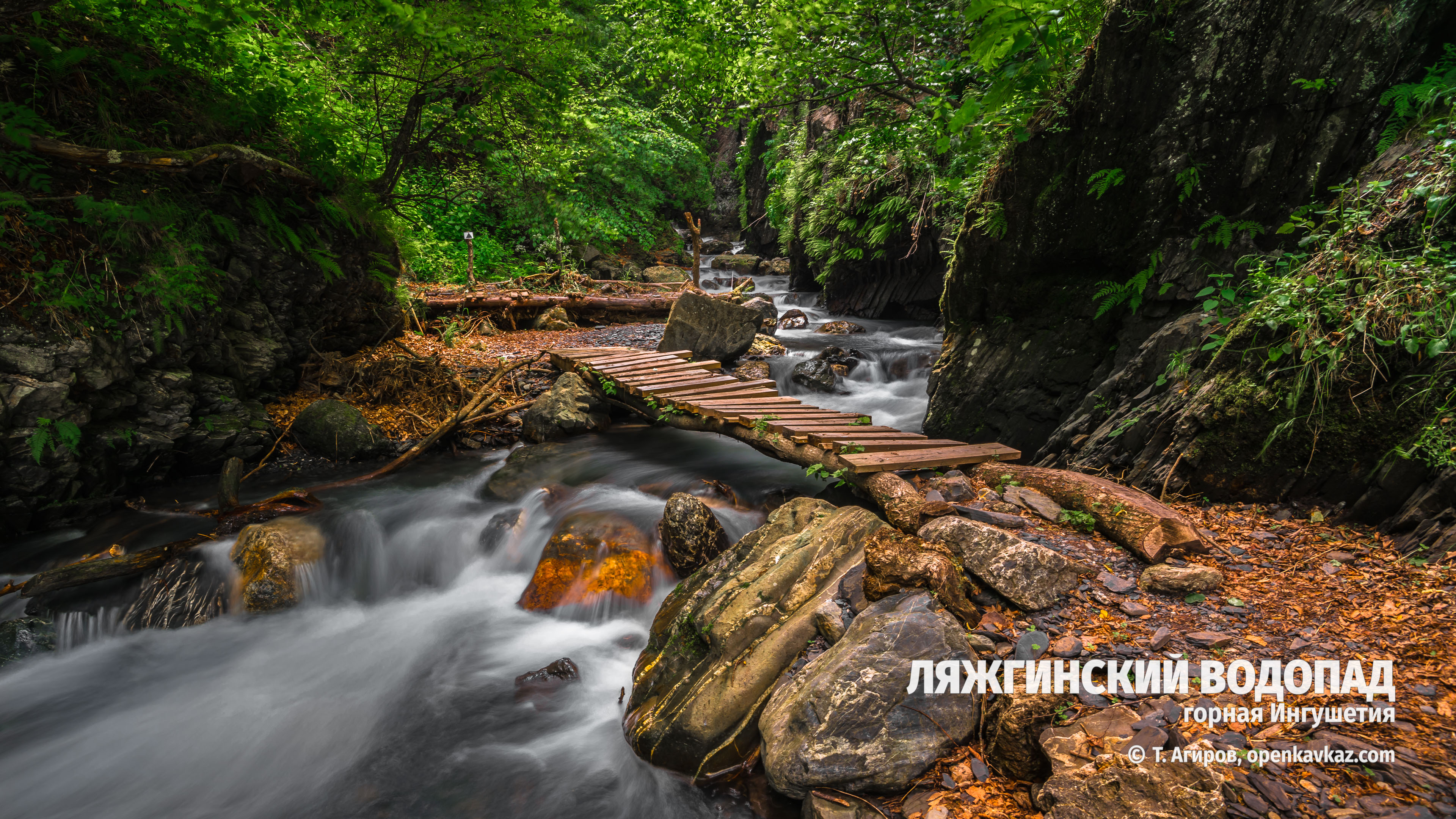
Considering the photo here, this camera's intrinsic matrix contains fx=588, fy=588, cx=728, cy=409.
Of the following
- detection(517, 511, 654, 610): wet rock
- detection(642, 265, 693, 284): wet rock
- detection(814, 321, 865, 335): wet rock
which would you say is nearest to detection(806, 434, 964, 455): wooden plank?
detection(517, 511, 654, 610): wet rock

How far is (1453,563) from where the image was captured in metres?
2.22

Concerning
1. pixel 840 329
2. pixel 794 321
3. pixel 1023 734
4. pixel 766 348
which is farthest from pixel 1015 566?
pixel 794 321

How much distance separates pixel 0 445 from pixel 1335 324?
8300mm

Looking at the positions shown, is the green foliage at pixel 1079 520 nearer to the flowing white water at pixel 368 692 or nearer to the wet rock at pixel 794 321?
the flowing white water at pixel 368 692

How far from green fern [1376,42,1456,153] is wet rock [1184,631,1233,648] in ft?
9.59

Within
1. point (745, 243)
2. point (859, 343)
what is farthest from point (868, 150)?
point (745, 243)

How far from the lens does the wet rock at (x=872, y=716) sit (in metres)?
2.18

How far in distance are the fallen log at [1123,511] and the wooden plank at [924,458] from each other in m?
0.55

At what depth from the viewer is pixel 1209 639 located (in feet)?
7.16

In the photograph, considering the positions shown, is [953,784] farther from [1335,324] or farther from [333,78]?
[333,78]

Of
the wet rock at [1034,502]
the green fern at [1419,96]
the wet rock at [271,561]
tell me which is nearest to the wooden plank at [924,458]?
the wet rock at [1034,502]

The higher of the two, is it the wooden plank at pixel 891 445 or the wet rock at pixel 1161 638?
the wooden plank at pixel 891 445

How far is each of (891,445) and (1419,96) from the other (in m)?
3.37

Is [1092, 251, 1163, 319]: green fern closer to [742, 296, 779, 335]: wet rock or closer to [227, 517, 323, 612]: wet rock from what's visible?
[227, 517, 323, 612]: wet rock
